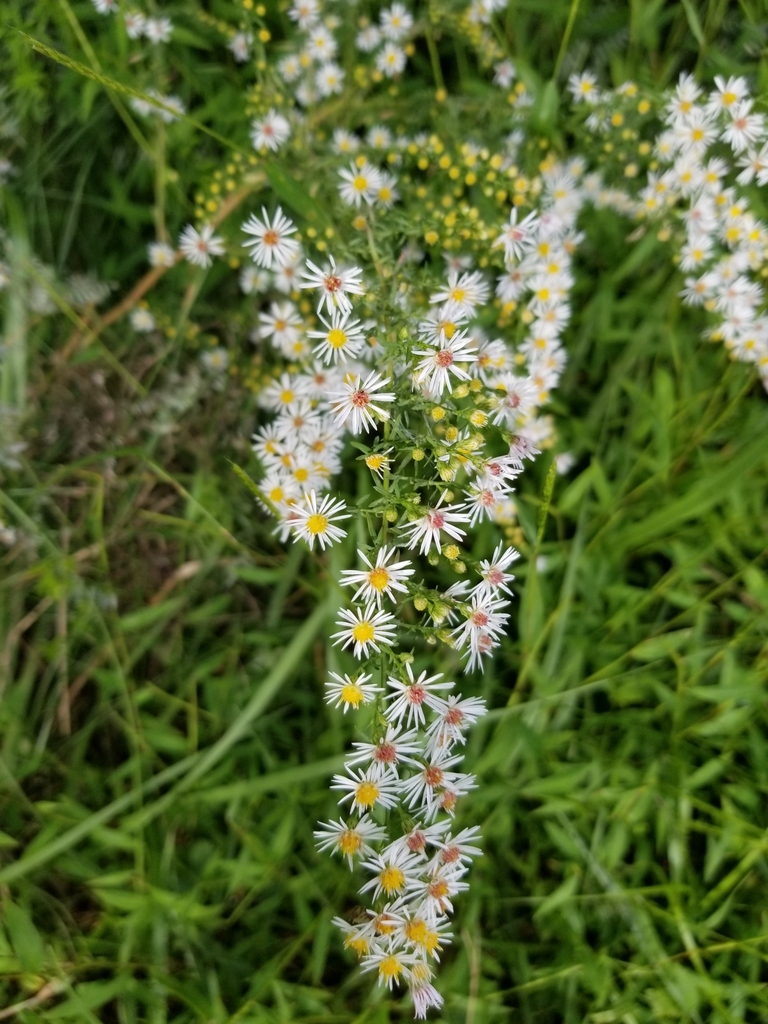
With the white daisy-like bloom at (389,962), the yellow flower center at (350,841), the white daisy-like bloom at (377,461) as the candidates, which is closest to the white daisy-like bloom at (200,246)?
the white daisy-like bloom at (377,461)

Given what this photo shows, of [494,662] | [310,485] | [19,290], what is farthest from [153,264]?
[494,662]

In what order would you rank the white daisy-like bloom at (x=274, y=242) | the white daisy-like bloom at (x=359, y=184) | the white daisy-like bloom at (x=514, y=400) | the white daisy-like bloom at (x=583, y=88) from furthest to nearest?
the white daisy-like bloom at (x=583, y=88), the white daisy-like bloom at (x=359, y=184), the white daisy-like bloom at (x=274, y=242), the white daisy-like bloom at (x=514, y=400)

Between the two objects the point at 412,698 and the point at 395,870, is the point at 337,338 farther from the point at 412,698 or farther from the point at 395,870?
the point at 395,870

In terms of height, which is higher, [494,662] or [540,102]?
[540,102]

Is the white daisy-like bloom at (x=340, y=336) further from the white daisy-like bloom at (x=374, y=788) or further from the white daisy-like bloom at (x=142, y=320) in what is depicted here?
the white daisy-like bloom at (x=142, y=320)

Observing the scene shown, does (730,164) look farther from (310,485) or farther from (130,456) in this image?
(130,456)

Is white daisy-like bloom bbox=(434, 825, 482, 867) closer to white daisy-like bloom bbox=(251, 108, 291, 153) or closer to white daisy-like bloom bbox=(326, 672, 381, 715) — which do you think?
white daisy-like bloom bbox=(326, 672, 381, 715)
